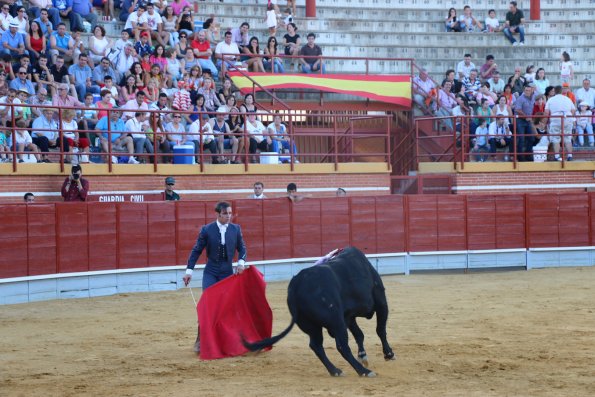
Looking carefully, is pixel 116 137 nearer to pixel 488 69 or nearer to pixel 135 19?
pixel 135 19

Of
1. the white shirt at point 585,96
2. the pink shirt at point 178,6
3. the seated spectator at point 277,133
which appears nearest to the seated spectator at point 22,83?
the seated spectator at point 277,133

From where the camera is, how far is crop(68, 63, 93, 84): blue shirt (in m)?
17.1

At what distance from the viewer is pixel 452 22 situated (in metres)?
25.4

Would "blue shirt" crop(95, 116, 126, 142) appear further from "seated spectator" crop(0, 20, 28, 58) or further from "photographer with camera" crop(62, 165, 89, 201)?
"seated spectator" crop(0, 20, 28, 58)

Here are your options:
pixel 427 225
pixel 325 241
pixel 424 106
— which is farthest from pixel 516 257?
pixel 424 106

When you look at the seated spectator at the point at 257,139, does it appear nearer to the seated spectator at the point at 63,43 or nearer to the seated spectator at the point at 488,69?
the seated spectator at the point at 63,43

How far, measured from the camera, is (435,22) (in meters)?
25.7

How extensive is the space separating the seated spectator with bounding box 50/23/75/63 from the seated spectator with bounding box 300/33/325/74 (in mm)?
5884

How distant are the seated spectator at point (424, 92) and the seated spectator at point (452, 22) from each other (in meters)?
3.33

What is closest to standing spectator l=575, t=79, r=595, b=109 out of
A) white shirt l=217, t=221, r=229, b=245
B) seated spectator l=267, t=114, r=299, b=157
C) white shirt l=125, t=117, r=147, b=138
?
seated spectator l=267, t=114, r=299, b=157

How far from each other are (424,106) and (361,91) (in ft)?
4.77

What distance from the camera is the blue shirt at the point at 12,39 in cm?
1678

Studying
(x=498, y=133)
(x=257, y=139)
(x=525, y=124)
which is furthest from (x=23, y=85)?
(x=525, y=124)

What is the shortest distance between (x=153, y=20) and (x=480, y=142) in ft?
22.6
